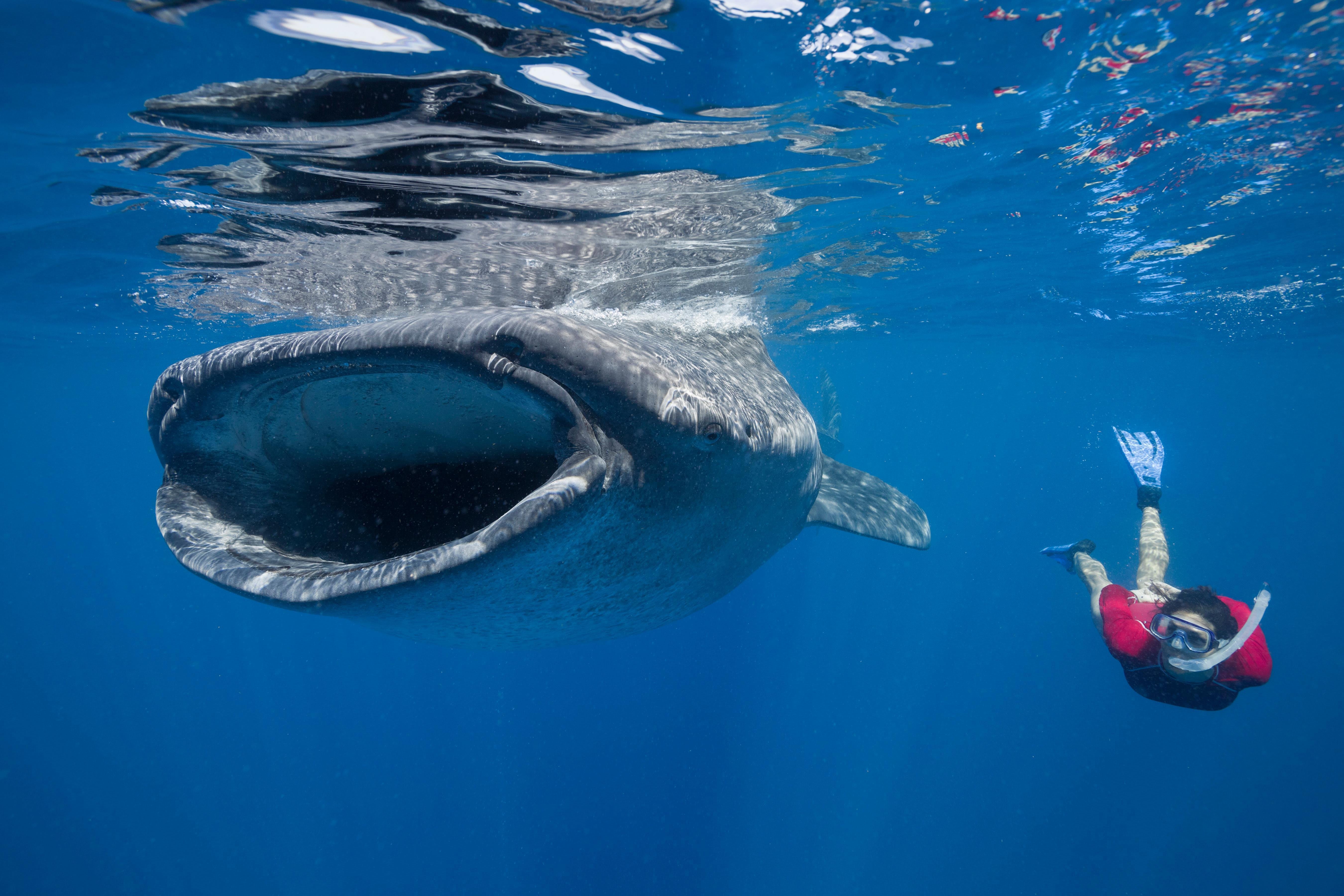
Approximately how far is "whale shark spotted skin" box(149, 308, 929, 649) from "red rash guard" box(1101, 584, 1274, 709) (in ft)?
19.6

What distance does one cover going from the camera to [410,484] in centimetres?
340

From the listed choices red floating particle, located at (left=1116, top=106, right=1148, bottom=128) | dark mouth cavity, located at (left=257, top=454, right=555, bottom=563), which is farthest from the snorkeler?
dark mouth cavity, located at (left=257, top=454, right=555, bottom=563)

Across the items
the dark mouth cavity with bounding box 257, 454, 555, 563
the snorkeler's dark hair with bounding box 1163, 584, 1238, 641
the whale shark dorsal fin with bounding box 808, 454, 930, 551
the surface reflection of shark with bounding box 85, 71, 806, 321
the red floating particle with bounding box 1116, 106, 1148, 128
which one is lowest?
the snorkeler's dark hair with bounding box 1163, 584, 1238, 641

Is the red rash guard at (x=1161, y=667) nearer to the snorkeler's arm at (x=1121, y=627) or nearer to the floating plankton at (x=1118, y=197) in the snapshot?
the snorkeler's arm at (x=1121, y=627)

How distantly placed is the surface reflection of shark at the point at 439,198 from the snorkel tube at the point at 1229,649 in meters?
6.23

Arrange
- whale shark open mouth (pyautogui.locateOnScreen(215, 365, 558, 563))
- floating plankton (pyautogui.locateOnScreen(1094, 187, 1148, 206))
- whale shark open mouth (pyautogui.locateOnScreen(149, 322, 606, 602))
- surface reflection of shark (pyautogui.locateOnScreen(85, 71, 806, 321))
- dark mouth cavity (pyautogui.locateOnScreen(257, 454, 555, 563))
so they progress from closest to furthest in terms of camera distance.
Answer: whale shark open mouth (pyautogui.locateOnScreen(149, 322, 606, 602)) < whale shark open mouth (pyautogui.locateOnScreen(215, 365, 558, 563)) < dark mouth cavity (pyautogui.locateOnScreen(257, 454, 555, 563)) < surface reflection of shark (pyautogui.locateOnScreen(85, 71, 806, 321)) < floating plankton (pyautogui.locateOnScreen(1094, 187, 1148, 206))

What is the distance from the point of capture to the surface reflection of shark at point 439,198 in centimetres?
506

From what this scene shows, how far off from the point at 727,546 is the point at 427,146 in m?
4.66

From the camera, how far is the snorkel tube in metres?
6.05

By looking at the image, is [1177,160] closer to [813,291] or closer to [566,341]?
[813,291]

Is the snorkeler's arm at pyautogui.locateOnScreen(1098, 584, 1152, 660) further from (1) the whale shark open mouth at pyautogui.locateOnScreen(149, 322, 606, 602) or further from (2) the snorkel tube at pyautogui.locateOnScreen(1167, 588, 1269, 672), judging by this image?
(1) the whale shark open mouth at pyautogui.locateOnScreen(149, 322, 606, 602)

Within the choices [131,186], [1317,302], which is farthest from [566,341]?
[1317,302]

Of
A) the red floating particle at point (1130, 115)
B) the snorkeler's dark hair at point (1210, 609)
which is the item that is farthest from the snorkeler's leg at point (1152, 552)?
the red floating particle at point (1130, 115)

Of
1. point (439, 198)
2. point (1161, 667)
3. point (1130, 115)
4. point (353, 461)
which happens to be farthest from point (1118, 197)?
point (353, 461)
